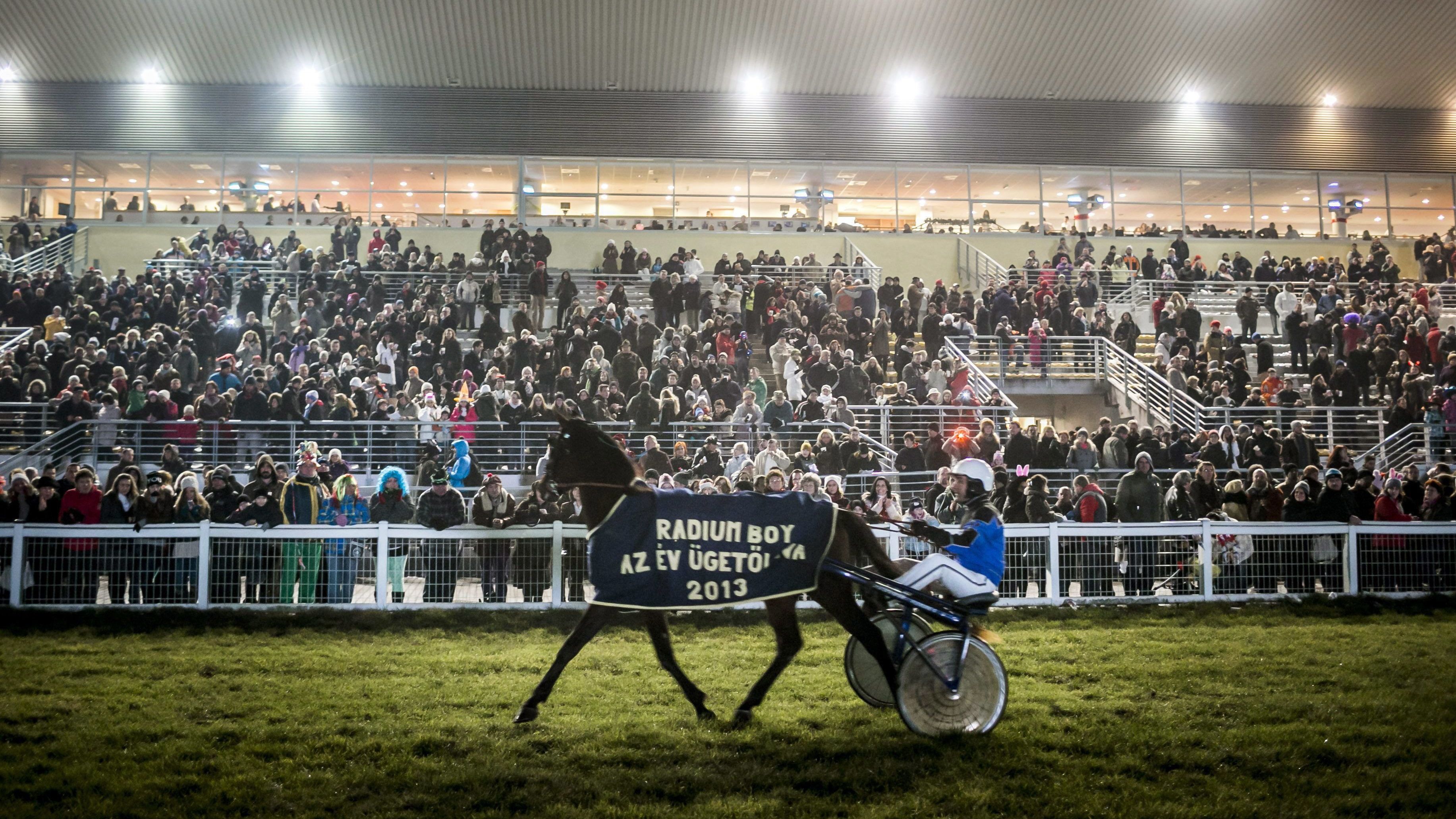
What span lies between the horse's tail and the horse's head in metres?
1.37

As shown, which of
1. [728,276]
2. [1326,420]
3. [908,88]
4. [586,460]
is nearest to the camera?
[586,460]

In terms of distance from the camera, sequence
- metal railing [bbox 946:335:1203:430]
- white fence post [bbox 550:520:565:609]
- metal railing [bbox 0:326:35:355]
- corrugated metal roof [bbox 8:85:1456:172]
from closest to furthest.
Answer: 1. white fence post [bbox 550:520:565:609]
2. metal railing [bbox 0:326:35:355]
3. metal railing [bbox 946:335:1203:430]
4. corrugated metal roof [bbox 8:85:1456:172]

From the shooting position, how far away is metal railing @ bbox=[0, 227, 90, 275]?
2662cm

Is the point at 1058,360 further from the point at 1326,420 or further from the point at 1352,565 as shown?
the point at 1352,565

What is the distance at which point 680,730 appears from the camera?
6703mm

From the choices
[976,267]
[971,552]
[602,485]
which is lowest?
[971,552]

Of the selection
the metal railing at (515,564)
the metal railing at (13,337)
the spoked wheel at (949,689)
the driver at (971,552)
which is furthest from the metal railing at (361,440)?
the spoked wheel at (949,689)

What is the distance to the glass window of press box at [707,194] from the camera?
3083cm

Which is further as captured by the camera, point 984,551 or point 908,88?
point 908,88

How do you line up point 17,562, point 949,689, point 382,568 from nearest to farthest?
point 949,689
point 17,562
point 382,568

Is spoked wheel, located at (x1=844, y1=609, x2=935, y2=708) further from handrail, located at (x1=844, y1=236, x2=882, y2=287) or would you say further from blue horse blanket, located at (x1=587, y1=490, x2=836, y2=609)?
handrail, located at (x1=844, y1=236, x2=882, y2=287)

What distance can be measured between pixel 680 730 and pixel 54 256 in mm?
27778

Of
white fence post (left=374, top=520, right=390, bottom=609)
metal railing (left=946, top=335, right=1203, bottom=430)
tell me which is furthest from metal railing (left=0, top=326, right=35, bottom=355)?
metal railing (left=946, top=335, right=1203, bottom=430)

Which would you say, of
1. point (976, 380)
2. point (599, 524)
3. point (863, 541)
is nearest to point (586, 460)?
→ point (599, 524)
